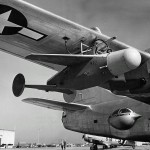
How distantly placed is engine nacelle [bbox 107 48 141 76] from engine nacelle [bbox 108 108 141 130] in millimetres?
5535

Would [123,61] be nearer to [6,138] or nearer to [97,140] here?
[97,140]

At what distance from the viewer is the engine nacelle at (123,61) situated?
24.0 ft

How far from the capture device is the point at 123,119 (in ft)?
41.1

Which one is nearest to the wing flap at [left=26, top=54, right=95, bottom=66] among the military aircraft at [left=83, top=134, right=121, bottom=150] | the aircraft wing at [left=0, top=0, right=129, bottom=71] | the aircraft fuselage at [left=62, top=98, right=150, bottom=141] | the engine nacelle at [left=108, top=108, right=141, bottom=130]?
the aircraft wing at [left=0, top=0, right=129, bottom=71]

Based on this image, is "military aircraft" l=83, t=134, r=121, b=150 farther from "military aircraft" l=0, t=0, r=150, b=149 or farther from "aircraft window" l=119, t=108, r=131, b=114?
"military aircraft" l=0, t=0, r=150, b=149

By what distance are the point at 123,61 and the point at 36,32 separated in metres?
3.35

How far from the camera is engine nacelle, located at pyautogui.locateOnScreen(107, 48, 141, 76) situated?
288 inches

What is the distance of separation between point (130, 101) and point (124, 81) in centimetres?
489

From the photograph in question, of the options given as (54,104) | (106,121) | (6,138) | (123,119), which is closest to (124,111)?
(123,119)

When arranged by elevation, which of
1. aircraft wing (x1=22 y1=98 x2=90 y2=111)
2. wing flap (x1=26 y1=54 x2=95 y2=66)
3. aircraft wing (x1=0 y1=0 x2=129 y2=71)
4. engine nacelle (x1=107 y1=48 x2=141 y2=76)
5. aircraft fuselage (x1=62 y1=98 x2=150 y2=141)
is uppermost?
aircraft wing (x1=0 y1=0 x2=129 y2=71)

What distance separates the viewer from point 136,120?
12992mm

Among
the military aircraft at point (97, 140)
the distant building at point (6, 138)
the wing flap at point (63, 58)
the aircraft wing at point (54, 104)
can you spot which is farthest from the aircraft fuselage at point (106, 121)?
the distant building at point (6, 138)

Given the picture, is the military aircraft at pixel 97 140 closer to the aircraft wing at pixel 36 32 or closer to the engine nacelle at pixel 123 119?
the engine nacelle at pixel 123 119

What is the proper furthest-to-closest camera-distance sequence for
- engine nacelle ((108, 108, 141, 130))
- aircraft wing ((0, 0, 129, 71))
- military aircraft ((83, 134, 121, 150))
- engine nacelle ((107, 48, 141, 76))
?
military aircraft ((83, 134, 121, 150)), engine nacelle ((108, 108, 141, 130)), aircraft wing ((0, 0, 129, 71)), engine nacelle ((107, 48, 141, 76))
